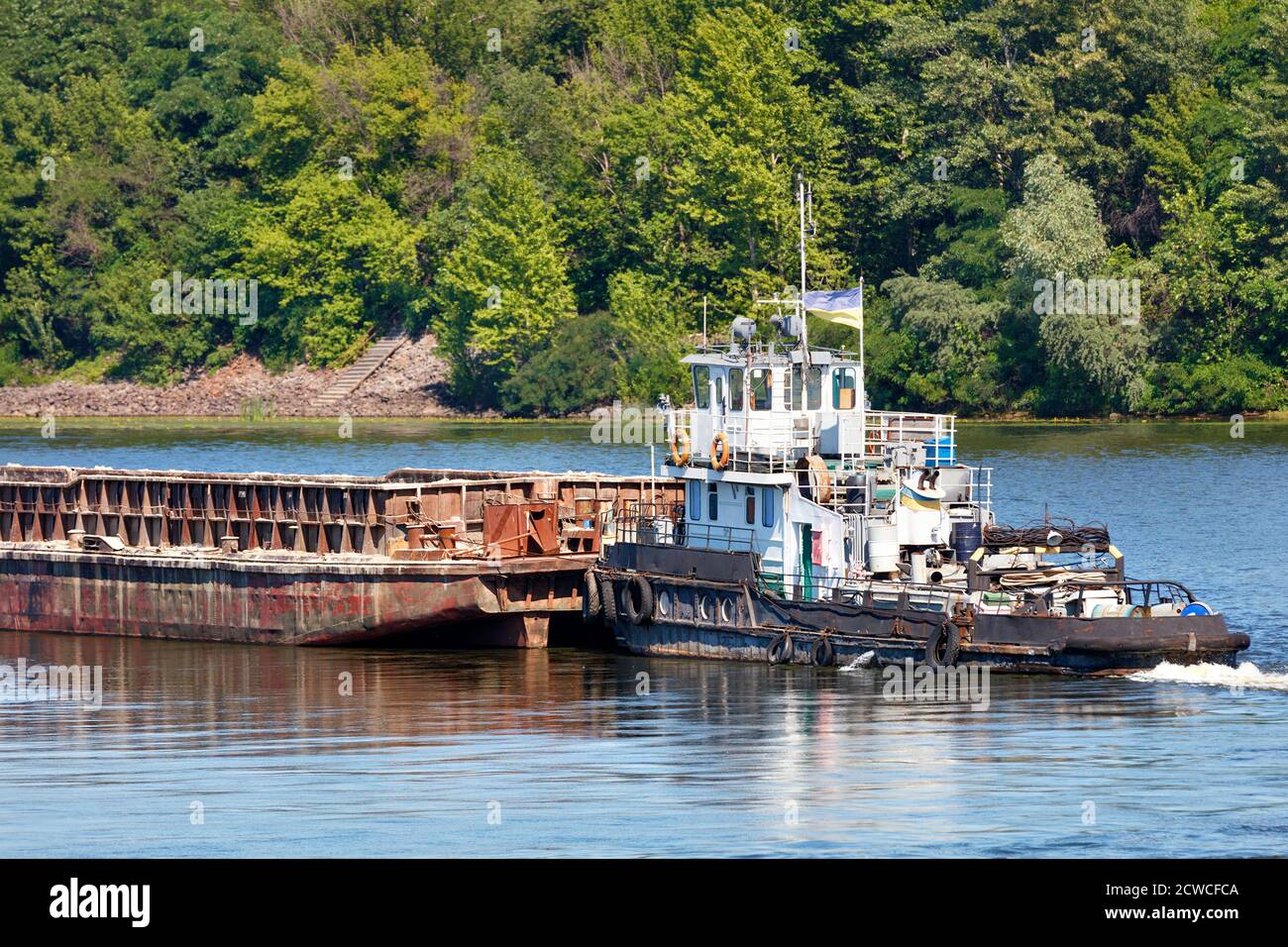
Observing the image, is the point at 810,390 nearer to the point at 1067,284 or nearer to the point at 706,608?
the point at 706,608

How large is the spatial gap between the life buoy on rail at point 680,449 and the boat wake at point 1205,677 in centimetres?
1057

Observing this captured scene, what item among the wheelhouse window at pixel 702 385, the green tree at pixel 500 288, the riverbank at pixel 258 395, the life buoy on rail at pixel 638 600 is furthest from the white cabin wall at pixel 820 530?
the green tree at pixel 500 288

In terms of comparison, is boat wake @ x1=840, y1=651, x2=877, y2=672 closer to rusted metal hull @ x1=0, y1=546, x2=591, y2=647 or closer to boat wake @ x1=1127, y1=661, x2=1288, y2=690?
boat wake @ x1=1127, y1=661, x2=1288, y2=690

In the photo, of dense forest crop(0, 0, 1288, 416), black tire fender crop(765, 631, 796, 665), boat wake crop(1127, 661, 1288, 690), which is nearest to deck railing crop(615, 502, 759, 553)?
black tire fender crop(765, 631, 796, 665)

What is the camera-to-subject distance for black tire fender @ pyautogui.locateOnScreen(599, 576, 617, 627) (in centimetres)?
4672

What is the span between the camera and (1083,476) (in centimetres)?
8044

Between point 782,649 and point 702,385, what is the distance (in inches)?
254

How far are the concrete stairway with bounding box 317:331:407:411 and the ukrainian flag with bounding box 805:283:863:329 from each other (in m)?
83.4

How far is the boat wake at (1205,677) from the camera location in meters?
40.8

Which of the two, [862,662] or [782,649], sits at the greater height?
→ [782,649]

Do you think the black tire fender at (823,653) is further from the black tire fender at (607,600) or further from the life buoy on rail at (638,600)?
the black tire fender at (607,600)

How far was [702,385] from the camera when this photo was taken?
47000 mm

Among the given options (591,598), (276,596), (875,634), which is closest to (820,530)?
(875,634)
